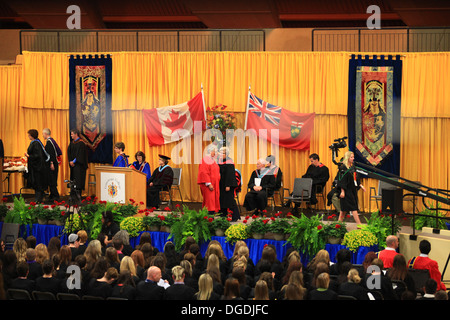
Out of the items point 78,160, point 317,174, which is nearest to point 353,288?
point 317,174

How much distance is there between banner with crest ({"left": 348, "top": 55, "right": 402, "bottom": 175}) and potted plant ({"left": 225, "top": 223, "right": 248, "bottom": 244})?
4702mm

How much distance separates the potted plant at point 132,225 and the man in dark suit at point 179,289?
4.04m

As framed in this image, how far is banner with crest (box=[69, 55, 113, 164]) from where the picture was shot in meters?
16.0

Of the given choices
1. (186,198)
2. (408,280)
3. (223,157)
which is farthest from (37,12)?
(408,280)

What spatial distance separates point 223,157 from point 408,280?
219 inches

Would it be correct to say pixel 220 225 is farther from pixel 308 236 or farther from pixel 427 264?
pixel 427 264

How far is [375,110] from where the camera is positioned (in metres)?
14.6

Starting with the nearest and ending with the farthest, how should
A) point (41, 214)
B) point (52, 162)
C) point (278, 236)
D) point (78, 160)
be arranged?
point (278, 236), point (41, 214), point (52, 162), point (78, 160)

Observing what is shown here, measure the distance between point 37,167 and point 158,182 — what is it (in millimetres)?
2640

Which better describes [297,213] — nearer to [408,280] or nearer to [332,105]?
[332,105]

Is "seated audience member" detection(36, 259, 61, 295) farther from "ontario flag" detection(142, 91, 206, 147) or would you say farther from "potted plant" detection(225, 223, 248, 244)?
"ontario flag" detection(142, 91, 206, 147)

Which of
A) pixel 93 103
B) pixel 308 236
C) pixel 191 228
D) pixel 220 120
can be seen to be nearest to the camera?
pixel 308 236

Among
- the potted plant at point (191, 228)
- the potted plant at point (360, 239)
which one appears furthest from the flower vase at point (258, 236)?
the potted plant at point (360, 239)

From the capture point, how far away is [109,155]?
16.0 metres
